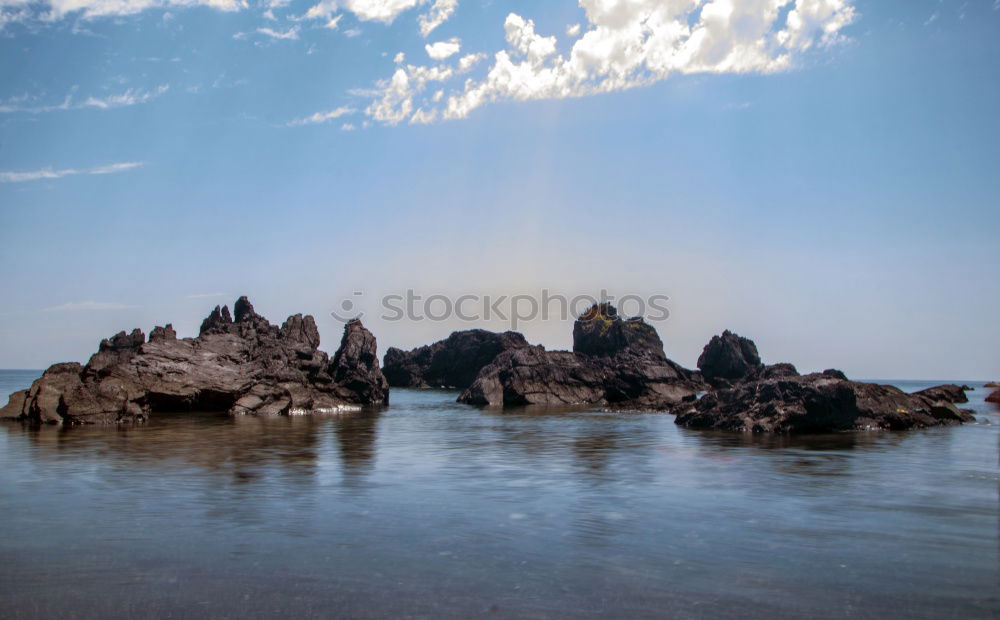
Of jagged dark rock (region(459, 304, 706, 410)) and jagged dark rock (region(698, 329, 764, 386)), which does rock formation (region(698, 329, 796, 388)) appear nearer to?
jagged dark rock (region(698, 329, 764, 386))

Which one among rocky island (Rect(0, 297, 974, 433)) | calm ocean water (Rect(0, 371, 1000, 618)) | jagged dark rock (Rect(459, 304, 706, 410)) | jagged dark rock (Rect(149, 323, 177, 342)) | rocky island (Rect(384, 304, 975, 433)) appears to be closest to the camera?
calm ocean water (Rect(0, 371, 1000, 618))

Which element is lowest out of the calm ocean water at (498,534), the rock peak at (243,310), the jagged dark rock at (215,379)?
the calm ocean water at (498,534)

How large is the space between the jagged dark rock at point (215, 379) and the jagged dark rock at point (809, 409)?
29.6 metres

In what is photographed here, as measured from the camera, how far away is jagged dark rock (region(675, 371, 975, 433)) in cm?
2905

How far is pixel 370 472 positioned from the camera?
1877 centimetres

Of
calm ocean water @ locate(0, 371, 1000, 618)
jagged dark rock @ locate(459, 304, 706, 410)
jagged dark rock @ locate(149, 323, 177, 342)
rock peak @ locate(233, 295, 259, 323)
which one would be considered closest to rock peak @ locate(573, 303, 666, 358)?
jagged dark rock @ locate(459, 304, 706, 410)

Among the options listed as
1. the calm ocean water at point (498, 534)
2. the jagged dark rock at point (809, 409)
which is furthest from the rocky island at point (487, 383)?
the calm ocean water at point (498, 534)

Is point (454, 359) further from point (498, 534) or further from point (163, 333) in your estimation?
point (498, 534)

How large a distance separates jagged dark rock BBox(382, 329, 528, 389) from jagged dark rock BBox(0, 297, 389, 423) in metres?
63.9

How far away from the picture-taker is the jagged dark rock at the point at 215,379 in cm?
3509

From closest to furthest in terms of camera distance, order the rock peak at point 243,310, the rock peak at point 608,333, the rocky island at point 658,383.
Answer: the rocky island at point 658,383
the rock peak at point 243,310
the rock peak at point 608,333

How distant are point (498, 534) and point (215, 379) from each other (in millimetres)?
40620

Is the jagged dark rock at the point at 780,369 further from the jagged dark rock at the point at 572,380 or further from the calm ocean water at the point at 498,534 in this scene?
the calm ocean water at the point at 498,534

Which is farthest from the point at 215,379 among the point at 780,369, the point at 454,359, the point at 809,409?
the point at 454,359
